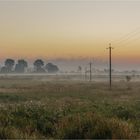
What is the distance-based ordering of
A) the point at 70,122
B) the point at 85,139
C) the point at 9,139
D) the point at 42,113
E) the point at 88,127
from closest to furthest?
the point at 9,139, the point at 85,139, the point at 88,127, the point at 70,122, the point at 42,113

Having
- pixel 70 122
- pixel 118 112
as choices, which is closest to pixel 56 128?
pixel 70 122

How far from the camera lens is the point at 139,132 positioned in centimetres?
1495

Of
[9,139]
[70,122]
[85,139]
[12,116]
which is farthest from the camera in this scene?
[12,116]

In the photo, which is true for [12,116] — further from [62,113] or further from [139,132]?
[139,132]

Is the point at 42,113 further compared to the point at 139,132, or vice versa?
the point at 42,113

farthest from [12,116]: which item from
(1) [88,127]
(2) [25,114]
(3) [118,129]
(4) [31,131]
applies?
(3) [118,129]

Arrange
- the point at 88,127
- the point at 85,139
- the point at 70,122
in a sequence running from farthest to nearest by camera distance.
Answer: the point at 70,122 → the point at 88,127 → the point at 85,139

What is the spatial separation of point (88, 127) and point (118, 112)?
7.07m

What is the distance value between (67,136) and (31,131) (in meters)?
1.82

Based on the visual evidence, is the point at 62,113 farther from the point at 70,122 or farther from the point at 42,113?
the point at 70,122

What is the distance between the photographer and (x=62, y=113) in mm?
19188

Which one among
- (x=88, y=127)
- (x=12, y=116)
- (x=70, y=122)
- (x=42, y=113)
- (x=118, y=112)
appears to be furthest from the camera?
(x=118, y=112)

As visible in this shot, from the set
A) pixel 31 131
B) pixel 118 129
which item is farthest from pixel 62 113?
pixel 118 129

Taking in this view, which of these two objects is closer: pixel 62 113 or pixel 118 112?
pixel 62 113
